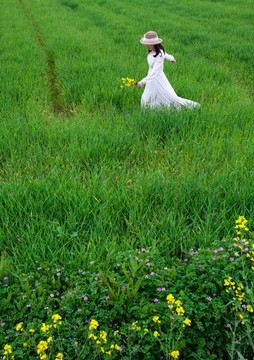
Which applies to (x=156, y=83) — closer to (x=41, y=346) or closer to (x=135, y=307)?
(x=135, y=307)

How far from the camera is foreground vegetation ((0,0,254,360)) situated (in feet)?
4.51

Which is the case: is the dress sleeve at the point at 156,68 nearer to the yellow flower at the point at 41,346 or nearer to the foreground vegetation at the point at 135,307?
the foreground vegetation at the point at 135,307

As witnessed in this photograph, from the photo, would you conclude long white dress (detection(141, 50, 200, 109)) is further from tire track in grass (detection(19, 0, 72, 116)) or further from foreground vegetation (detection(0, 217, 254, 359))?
foreground vegetation (detection(0, 217, 254, 359))

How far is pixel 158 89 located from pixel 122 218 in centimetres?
247

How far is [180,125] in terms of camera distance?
3.27 metres

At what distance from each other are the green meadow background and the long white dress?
244 millimetres

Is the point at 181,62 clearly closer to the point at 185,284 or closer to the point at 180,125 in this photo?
the point at 180,125

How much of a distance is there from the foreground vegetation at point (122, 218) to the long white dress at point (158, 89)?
0.94 feet

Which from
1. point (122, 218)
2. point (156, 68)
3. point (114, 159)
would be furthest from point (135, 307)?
point (156, 68)

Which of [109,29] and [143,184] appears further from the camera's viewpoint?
[109,29]

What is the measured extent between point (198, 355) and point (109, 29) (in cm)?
955

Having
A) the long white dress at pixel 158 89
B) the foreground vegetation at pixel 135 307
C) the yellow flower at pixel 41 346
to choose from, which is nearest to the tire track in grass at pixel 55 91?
the long white dress at pixel 158 89

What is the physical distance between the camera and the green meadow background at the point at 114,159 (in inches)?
76.7

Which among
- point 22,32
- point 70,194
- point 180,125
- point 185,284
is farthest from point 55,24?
point 185,284
